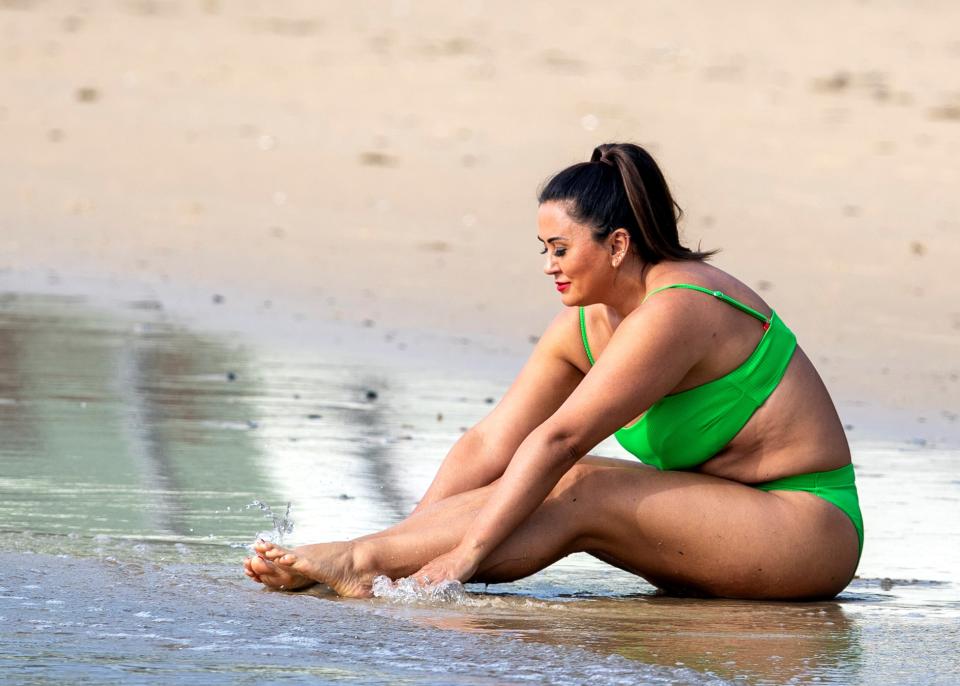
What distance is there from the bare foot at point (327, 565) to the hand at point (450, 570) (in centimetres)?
13

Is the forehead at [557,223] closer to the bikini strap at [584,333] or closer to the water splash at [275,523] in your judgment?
the bikini strap at [584,333]

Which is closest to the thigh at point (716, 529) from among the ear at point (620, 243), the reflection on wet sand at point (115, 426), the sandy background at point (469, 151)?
the ear at point (620, 243)

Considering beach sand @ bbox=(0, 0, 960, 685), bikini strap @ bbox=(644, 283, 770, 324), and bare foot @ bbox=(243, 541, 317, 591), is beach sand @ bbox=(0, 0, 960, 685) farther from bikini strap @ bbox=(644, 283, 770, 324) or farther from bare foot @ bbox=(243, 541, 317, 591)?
bikini strap @ bbox=(644, 283, 770, 324)

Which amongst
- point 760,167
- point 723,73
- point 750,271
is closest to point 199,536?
point 750,271

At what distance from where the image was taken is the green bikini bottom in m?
4.22

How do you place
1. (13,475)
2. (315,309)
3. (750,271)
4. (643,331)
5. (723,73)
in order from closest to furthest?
(643,331) → (13,475) → (315,309) → (750,271) → (723,73)

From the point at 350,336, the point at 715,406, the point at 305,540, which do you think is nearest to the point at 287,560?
the point at 305,540

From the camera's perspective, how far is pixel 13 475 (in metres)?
5.18

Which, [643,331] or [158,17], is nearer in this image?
[643,331]

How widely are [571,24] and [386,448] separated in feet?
34.6

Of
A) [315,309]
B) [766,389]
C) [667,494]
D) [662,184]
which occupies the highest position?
[662,184]

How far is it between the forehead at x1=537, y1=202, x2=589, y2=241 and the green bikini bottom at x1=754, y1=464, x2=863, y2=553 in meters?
0.74

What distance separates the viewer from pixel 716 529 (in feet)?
13.7

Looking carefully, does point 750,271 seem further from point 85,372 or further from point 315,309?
point 85,372
